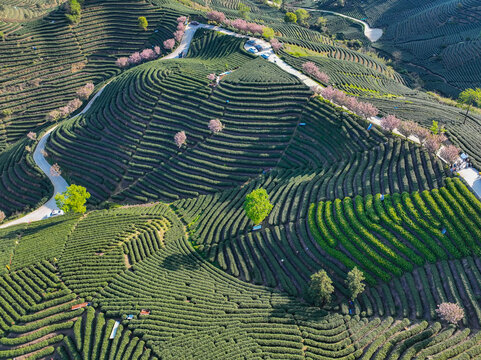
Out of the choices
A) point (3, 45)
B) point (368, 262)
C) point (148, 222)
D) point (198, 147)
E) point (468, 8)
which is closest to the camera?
point (368, 262)

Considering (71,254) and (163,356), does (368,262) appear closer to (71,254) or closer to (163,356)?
(163,356)

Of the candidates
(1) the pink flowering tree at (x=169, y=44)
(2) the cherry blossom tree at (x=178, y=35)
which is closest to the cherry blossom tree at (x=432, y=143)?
(1) the pink flowering tree at (x=169, y=44)

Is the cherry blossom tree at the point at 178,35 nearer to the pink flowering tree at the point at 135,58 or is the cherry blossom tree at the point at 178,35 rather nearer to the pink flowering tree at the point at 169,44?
the pink flowering tree at the point at 169,44

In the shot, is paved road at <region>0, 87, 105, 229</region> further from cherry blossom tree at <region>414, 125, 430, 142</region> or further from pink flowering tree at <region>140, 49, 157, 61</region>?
cherry blossom tree at <region>414, 125, 430, 142</region>

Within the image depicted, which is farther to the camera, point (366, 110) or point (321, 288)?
point (366, 110)

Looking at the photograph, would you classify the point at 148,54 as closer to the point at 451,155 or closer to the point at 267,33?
the point at 267,33

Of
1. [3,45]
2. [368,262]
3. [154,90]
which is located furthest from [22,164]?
[368,262]

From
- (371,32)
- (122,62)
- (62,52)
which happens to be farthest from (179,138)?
(371,32)
